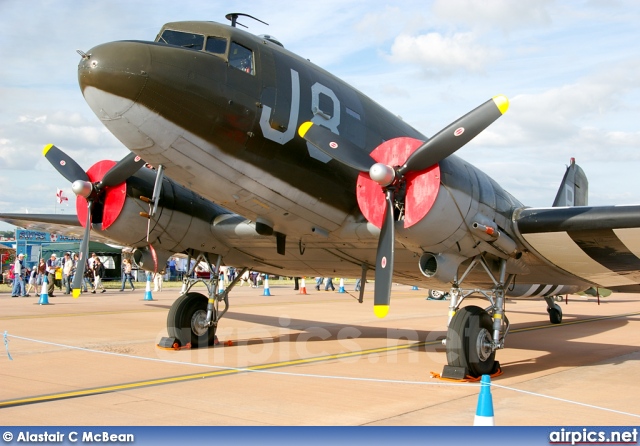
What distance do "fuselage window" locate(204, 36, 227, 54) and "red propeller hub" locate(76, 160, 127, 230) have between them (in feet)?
13.6

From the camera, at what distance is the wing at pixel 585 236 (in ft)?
32.8

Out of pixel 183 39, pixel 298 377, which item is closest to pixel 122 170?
pixel 183 39

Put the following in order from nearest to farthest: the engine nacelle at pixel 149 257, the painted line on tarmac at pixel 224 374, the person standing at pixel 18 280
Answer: the painted line on tarmac at pixel 224 374 < the engine nacelle at pixel 149 257 < the person standing at pixel 18 280

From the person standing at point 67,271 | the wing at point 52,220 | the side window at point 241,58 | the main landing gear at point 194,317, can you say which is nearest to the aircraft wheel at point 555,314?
the main landing gear at point 194,317

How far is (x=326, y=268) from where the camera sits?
14375 millimetres

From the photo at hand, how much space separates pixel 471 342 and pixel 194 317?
611 centimetres

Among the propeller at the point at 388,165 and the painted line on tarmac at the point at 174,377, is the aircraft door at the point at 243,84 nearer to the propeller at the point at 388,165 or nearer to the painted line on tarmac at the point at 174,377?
the propeller at the point at 388,165

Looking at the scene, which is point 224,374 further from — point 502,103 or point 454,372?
point 502,103

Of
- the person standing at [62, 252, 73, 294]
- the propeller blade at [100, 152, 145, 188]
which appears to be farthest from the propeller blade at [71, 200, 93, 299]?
the person standing at [62, 252, 73, 294]

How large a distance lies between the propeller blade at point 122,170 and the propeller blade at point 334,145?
421cm

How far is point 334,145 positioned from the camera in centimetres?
966

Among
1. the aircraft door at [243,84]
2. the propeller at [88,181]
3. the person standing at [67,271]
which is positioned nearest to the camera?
the aircraft door at [243,84]

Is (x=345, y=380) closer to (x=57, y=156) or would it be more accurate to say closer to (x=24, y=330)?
(x=57, y=156)

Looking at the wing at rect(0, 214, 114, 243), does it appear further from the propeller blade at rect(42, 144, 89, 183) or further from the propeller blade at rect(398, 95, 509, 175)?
the propeller blade at rect(398, 95, 509, 175)
